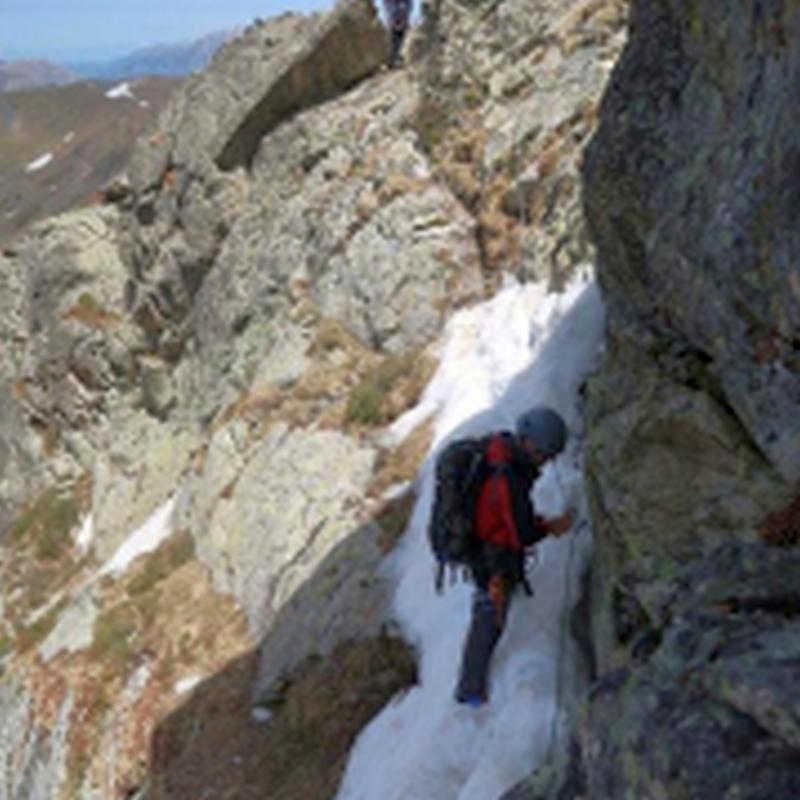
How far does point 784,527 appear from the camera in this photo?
6.10 m

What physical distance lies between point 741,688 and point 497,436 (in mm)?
3944

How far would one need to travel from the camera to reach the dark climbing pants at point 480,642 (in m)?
8.53

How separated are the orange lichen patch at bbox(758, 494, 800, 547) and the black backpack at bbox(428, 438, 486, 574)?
2555 millimetres

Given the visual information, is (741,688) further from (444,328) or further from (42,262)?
(42,262)

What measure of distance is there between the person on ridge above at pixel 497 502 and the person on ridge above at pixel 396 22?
2238 cm

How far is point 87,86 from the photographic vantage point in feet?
559

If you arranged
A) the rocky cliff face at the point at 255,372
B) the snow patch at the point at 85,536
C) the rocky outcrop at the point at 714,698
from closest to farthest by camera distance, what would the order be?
1. the rocky outcrop at the point at 714,698
2. the rocky cliff face at the point at 255,372
3. the snow patch at the point at 85,536

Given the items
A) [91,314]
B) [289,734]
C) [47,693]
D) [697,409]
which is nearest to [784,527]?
[697,409]

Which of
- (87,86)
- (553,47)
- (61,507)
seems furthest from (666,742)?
(87,86)

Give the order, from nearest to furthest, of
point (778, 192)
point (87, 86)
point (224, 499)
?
point (778, 192) → point (224, 499) → point (87, 86)

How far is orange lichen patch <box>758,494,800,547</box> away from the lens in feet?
19.7

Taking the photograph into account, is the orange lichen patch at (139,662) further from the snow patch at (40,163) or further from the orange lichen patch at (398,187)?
the snow patch at (40,163)

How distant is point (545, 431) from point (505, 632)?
2.43m

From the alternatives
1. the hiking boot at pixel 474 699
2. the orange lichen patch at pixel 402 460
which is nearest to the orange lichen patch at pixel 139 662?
the orange lichen patch at pixel 402 460
